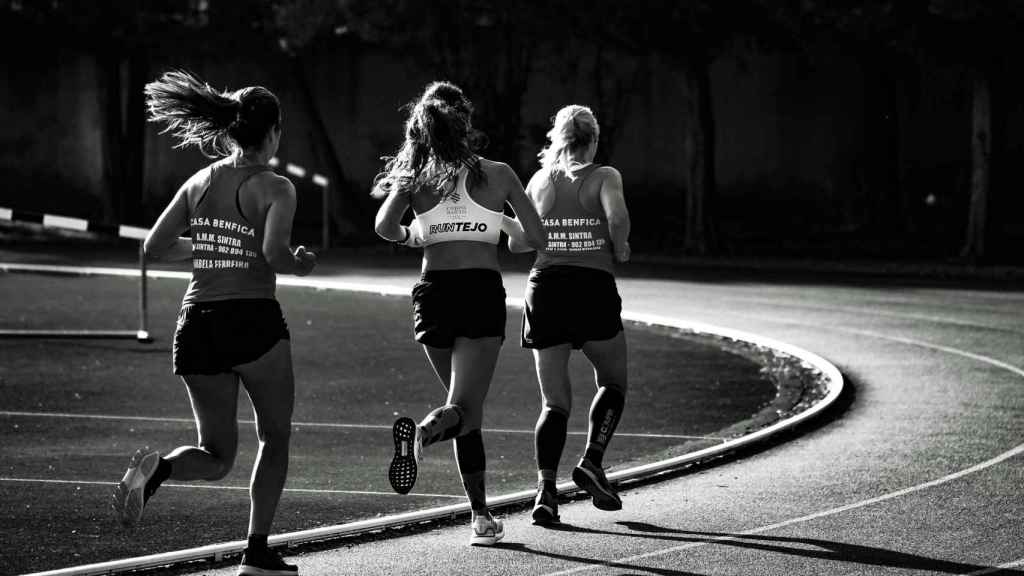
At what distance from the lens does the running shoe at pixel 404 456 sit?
Answer: 624 cm

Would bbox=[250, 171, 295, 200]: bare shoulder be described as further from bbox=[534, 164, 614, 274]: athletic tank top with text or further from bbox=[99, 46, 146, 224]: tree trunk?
bbox=[99, 46, 146, 224]: tree trunk

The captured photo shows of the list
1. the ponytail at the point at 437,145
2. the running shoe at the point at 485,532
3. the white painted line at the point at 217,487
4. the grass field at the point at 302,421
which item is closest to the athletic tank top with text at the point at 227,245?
the ponytail at the point at 437,145

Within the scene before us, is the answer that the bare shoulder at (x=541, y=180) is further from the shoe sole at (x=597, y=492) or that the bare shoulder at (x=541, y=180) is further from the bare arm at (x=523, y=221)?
the shoe sole at (x=597, y=492)

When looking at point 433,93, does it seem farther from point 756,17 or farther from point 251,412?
point 756,17

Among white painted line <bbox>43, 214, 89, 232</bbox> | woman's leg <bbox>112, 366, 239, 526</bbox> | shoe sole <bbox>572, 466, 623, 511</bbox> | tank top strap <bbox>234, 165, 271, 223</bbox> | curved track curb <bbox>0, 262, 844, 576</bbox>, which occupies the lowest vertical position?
curved track curb <bbox>0, 262, 844, 576</bbox>

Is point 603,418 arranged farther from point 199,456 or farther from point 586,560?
point 199,456

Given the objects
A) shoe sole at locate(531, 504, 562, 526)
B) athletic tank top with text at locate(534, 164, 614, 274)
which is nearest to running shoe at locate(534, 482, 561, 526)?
shoe sole at locate(531, 504, 562, 526)

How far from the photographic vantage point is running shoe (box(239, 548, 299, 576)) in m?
5.80

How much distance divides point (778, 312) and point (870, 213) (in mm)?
13795

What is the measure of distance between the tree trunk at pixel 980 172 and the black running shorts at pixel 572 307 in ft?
60.5

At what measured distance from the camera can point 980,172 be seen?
967 inches

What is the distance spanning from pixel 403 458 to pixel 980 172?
792 inches

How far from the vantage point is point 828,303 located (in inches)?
735

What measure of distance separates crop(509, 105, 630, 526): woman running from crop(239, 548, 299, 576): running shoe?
168cm
